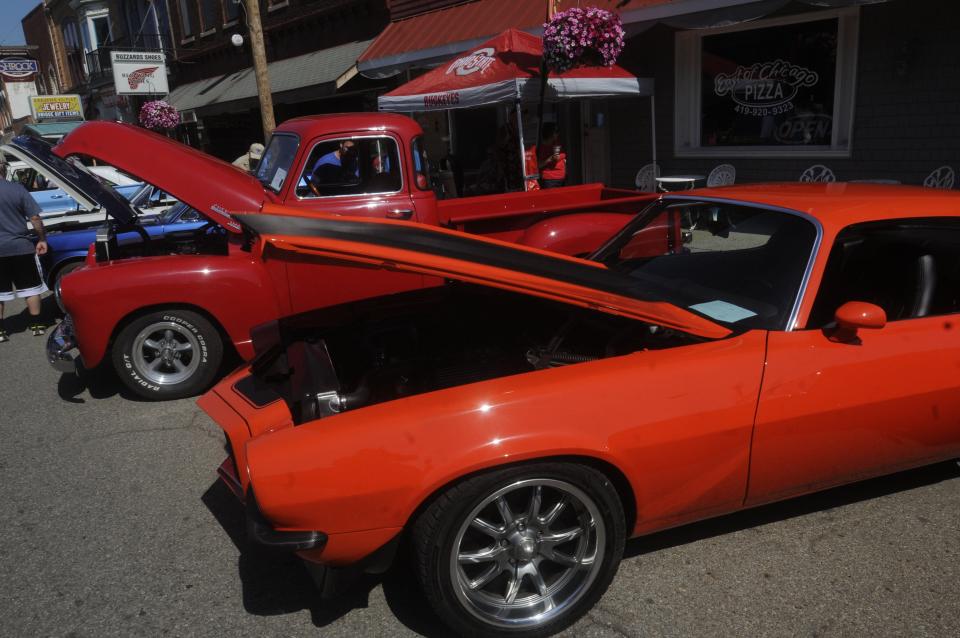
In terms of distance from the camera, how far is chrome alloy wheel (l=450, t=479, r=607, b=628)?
7.91ft

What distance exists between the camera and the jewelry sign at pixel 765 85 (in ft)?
32.4

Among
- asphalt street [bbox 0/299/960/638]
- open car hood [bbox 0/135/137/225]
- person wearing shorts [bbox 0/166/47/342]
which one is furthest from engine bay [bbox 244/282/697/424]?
person wearing shorts [bbox 0/166/47/342]

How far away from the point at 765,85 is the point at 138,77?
62.3 ft

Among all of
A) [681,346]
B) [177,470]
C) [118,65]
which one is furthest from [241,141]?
[681,346]

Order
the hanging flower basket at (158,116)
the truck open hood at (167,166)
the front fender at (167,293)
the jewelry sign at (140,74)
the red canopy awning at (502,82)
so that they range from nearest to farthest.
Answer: the front fender at (167,293) < the truck open hood at (167,166) < the red canopy awning at (502,82) < the hanging flower basket at (158,116) < the jewelry sign at (140,74)

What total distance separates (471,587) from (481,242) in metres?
1.33

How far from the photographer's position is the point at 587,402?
2.40 m

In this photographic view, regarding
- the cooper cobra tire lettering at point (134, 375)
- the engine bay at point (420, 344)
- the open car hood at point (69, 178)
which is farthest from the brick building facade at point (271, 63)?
the engine bay at point (420, 344)

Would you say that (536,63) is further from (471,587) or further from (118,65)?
(118,65)

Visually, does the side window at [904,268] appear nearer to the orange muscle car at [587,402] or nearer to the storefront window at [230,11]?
the orange muscle car at [587,402]

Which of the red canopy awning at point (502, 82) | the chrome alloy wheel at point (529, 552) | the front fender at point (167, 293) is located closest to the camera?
the chrome alloy wheel at point (529, 552)

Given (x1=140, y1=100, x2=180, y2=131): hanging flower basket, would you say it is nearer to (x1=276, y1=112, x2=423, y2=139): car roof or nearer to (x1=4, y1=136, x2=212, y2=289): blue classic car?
(x1=4, y1=136, x2=212, y2=289): blue classic car

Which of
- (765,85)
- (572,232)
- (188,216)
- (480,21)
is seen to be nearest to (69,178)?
(188,216)

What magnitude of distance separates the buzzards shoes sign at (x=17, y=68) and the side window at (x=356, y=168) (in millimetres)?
41433
